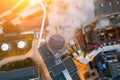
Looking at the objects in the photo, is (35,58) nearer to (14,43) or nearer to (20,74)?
(20,74)

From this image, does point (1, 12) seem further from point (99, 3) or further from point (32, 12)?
point (99, 3)

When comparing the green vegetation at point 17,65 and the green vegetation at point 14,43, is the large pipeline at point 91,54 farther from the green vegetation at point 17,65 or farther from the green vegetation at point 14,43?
the green vegetation at point 14,43

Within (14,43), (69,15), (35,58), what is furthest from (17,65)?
(69,15)

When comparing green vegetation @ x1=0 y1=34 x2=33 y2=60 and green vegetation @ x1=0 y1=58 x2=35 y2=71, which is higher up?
green vegetation @ x1=0 y1=34 x2=33 y2=60

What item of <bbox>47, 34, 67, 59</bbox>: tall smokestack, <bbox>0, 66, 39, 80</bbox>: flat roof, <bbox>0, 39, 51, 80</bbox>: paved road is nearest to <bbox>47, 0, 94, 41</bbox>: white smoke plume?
<bbox>47, 34, 67, 59</bbox>: tall smokestack

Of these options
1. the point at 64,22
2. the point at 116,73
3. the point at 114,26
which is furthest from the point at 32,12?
the point at 116,73

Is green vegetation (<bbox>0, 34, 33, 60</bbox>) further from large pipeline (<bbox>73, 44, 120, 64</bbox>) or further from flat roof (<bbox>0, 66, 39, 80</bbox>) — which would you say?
large pipeline (<bbox>73, 44, 120, 64</bbox>)

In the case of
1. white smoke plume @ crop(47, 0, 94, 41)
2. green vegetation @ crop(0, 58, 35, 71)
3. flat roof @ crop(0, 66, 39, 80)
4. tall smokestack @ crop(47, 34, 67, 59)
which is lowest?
flat roof @ crop(0, 66, 39, 80)

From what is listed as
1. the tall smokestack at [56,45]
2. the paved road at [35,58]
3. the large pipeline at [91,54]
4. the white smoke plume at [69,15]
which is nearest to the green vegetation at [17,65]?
the paved road at [35,58]
